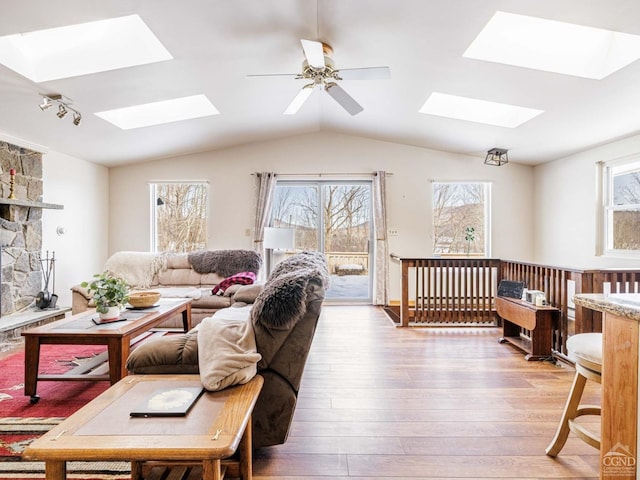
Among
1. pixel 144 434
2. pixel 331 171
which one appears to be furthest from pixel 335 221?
pixel 144 434

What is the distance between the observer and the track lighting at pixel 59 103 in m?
3.22

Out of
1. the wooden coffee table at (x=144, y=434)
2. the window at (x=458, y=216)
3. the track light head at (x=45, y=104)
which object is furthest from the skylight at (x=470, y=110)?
the wooden coffee table at (x=144, y=434)

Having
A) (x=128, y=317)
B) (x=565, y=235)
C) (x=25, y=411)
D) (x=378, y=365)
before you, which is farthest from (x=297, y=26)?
(x=565, y=235)

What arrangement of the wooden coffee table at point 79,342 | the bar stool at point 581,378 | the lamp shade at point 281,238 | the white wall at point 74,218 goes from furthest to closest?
the lamp shade at point 281,238, the white wall at point 74,218, the wooden coffee table at point 79,342, the bar stool at point 581,378

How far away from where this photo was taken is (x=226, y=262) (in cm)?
472

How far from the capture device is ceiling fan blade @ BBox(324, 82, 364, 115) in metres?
3.12

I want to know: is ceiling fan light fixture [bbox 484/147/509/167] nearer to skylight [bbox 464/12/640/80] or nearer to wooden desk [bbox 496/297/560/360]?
skylight [bbox 464/12/640/80]

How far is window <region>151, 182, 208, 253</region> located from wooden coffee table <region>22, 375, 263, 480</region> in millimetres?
4776

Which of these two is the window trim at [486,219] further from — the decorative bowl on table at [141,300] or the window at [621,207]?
the decorative bowl on table at [141,300]

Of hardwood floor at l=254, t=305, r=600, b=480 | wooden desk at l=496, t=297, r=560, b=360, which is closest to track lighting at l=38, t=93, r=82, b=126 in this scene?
hardwood floor at l=254, t=305, r=600, b=480

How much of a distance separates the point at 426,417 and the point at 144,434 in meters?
1.69

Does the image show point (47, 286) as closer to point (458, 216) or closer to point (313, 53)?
point (313, 53)

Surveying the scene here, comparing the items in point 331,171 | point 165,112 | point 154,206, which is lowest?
point 154,206

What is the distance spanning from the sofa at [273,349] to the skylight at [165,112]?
3.52 m
